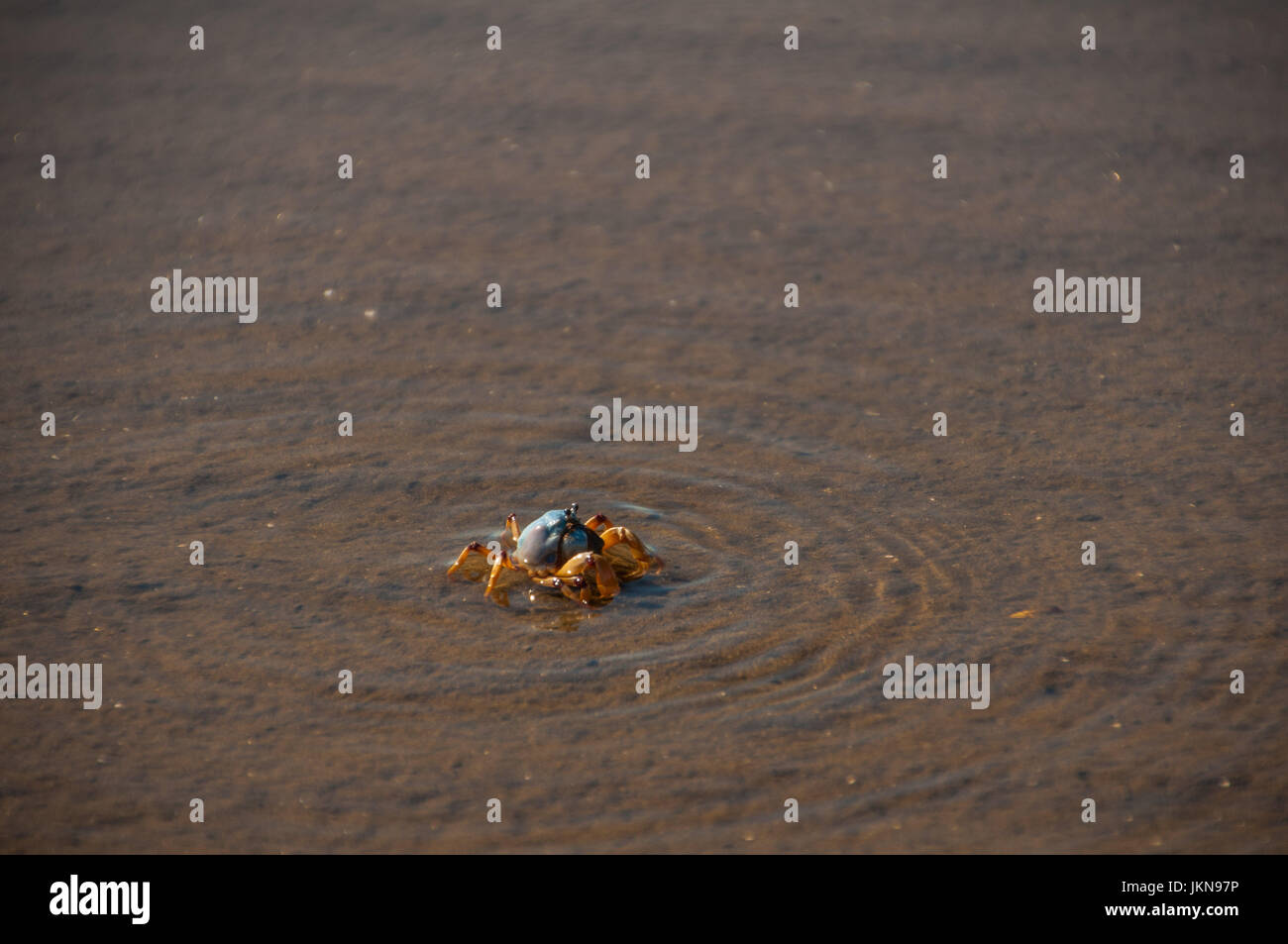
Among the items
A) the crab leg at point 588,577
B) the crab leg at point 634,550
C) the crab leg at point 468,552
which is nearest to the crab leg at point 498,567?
the crab leg at point 468,552

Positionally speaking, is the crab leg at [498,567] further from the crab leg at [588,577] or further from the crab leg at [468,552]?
the crab leg at [588,577]

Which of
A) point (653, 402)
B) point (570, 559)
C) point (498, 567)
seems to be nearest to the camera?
point (570, 559)

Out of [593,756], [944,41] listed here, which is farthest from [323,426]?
[944,41]

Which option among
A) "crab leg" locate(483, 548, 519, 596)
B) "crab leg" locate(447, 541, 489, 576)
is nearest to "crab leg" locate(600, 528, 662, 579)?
"crab leg" locate(483, 548, 519, 596)

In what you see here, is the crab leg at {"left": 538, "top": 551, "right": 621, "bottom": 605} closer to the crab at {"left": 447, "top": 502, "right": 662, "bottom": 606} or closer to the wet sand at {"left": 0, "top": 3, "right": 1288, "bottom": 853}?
the crab at {"left": 447, "top": 502, "right": 662, "bottom": 606}

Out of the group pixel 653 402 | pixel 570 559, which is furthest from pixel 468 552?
pixel 653 402

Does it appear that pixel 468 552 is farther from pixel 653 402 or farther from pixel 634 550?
pixel 653 402
